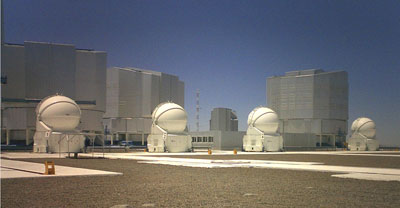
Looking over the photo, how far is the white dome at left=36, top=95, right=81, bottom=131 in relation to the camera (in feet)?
156

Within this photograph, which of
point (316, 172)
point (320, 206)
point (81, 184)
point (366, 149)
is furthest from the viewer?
point (366, 149)

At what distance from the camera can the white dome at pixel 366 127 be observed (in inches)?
3103

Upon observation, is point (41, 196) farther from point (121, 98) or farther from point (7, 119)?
point (121, 98)

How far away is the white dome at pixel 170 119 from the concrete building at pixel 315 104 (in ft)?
183

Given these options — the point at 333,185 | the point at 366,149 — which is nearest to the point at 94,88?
the point at 366,149

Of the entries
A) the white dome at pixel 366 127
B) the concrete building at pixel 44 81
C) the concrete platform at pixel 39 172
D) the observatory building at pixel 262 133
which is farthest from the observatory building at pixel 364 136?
the concrete platform at pixel 39 172

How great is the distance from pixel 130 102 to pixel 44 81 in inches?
925

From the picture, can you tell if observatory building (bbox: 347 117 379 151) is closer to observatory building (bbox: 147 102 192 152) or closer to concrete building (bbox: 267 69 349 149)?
concrete building (bbox: 267 69 349 149)

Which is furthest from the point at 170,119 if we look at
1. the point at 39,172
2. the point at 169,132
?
the point at 39,172

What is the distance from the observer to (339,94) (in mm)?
102062

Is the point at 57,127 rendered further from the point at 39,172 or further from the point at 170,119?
the point at 39,172

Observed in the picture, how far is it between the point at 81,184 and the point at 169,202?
16.7 ft

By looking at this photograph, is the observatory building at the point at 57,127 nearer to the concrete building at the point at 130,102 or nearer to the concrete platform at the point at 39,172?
the concrete platform at the point at 39,172

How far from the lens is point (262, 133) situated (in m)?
60.5
